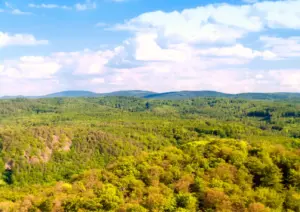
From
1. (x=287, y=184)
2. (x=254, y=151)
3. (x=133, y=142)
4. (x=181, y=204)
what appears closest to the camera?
(x=181, y=204)

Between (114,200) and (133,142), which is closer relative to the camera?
(114,200)

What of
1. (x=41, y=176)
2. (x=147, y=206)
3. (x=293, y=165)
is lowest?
(x=41, y=176)

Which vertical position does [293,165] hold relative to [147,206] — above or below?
above

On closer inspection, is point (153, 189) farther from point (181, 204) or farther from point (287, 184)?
point (287, 184)

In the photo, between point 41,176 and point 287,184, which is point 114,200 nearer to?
point 287,184

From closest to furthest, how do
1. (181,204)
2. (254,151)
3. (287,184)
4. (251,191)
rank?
1. (181,204)
2. (251,191)
3. (287,184)
4. (254,151)

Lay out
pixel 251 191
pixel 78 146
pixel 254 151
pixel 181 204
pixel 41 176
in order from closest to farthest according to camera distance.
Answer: pixel 181 204
pixel 251 191
pixel 254 151
pixel 41 176
pixel 78 146

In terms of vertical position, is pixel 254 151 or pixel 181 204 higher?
pixel 254 151

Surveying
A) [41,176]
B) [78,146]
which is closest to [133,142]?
[78,146]

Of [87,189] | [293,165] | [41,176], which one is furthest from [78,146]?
[293,165]
